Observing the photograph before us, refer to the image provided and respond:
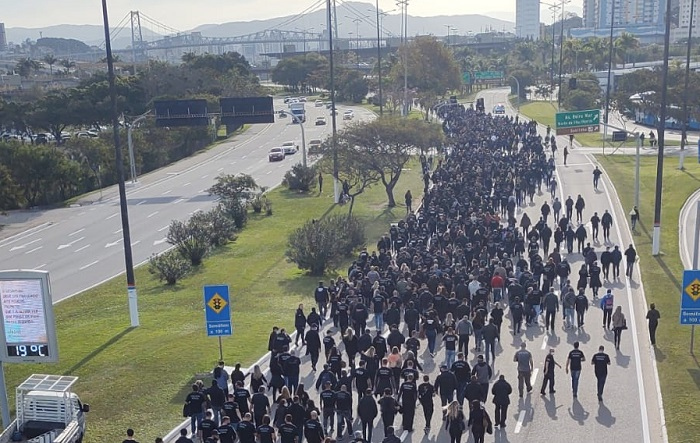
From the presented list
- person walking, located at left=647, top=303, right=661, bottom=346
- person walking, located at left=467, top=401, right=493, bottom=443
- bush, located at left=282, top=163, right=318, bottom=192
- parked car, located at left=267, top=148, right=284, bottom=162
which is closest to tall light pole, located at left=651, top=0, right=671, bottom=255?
person walking, located at left=647, top=303, right=661, bottom=346

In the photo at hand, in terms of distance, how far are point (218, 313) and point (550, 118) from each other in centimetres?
7819

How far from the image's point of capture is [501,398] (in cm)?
1539

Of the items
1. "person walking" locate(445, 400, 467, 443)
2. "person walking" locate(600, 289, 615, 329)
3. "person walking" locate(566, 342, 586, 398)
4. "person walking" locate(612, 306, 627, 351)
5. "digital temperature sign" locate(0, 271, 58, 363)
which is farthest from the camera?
"person walking" locate(600, 289, 615, 329)

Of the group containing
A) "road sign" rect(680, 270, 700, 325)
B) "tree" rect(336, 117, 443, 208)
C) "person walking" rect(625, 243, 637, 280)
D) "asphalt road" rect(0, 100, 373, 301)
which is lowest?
"asphalt road" rect(0, 100, 373, 301)

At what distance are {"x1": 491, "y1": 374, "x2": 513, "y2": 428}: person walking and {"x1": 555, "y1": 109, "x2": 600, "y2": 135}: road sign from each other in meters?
34.4

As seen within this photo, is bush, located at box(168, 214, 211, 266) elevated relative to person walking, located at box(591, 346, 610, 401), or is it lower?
lower

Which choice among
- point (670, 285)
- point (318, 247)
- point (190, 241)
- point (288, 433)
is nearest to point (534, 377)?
point (288, 433)

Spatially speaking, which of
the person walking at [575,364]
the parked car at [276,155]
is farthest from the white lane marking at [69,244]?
the parked car at [276,155]

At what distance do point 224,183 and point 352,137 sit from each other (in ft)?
22.7

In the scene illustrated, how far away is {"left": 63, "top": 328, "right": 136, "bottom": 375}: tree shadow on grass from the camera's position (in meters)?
20.4

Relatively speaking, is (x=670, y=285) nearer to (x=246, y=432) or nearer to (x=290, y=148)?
(x=246, y=432)

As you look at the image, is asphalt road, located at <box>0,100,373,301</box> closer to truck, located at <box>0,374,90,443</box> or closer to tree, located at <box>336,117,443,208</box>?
tree, located at <box>336,117,443,208</box>

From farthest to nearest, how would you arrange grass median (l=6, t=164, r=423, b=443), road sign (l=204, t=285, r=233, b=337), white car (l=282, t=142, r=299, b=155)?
1. white car (l=282, t=142, r=299, b=155)
2. grass median (l=6, t=164, r=423, b=443)
3. road sign (l=204, t=285, r=233, b=337)

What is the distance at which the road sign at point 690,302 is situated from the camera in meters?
18.9
